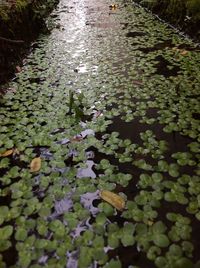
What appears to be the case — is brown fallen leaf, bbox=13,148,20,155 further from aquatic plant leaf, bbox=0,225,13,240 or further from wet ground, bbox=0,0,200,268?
aquatic plant leaf, bbox=0,225,13,240

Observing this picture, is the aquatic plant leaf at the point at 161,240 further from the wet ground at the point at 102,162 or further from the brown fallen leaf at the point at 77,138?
the brown fallen leaf at the point at 77,138

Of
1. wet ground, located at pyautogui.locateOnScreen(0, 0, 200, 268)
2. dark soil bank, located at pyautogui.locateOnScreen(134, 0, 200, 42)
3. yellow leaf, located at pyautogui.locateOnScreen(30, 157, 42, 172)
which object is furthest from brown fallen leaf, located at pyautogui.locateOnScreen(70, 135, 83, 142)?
dark soil bank, located at pyautogui.locateOnScreen(134, 0, 200, 42)

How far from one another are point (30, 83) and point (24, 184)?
108 inches

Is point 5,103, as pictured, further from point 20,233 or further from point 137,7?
point 137,7

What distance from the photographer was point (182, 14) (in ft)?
27.0

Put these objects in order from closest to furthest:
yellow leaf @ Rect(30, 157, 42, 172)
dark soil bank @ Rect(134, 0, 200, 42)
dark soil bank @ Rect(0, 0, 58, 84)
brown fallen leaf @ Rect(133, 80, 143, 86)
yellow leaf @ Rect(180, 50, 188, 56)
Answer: yellow leaf @ Rect(30, 157, 42, 172)
brown fallen leaf @ Rect(133, 80, 143, 86)
dark soil bank @ Rect(0, 0, 58, 84)
yellow leaf @ Rect(180, 50, 188, 56)
dark soil bank @ Rect(134, 0, 200, 42)

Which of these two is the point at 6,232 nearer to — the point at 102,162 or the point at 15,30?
the point at 102,162

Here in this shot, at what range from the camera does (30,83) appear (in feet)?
17.5

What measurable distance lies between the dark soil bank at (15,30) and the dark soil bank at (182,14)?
369 centimetres

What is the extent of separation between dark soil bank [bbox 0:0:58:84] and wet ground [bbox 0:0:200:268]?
27 cm

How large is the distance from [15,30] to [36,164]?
4.22m

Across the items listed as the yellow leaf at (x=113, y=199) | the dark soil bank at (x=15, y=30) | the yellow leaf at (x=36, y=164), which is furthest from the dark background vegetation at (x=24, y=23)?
the yellow leaf at (x=113, y=199)

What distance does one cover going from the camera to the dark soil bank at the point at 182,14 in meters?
7.23

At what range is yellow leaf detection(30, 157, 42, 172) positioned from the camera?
3201mm
